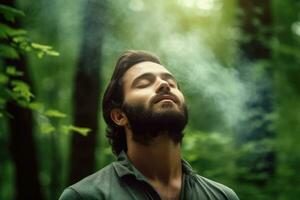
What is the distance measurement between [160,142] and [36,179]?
399cm

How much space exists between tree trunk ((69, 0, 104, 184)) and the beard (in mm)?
3741

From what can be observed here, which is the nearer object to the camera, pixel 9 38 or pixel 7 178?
pixel 9 38

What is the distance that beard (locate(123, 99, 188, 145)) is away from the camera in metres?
3.36

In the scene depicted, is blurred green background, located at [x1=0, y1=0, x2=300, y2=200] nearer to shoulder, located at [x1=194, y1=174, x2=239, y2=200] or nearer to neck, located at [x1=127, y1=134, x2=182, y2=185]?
neck, located at [x1=127, y1=134, x2=182, y2=185]

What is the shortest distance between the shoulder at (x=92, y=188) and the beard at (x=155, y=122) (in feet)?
0.97

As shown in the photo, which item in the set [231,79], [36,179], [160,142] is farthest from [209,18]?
[160,142]

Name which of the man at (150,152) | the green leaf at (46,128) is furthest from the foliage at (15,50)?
the man at (150,152)

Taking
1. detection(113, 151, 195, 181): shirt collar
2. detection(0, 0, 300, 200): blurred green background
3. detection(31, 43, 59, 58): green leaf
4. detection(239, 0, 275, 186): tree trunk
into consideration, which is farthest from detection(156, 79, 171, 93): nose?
detection(239, 0, 275, 186): tree trunk

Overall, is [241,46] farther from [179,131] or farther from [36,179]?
[179,131]

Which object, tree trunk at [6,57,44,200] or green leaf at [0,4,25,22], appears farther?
tree trunk at [6,57,44,200]

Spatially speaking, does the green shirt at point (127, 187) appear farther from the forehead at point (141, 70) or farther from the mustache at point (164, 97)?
the forehead at point (141, 70)

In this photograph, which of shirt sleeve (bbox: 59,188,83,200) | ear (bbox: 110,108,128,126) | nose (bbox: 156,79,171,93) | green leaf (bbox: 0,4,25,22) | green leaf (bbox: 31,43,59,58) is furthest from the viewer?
green leaf (bbox: 31,43,59,58)

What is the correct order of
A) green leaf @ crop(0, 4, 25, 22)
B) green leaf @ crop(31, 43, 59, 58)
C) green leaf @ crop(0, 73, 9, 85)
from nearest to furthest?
green leaf @ crop(0, 4, 25, 22), green leaf @ crop(31, 43, 59, 58), green leaf @ crop(0, 73, 9, 85)

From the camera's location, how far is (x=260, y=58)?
30.9 feet
